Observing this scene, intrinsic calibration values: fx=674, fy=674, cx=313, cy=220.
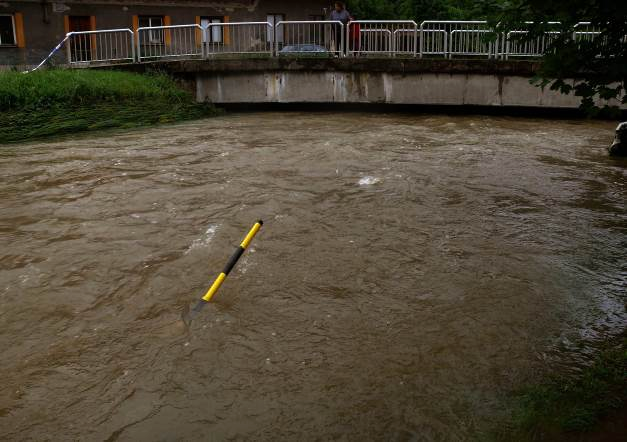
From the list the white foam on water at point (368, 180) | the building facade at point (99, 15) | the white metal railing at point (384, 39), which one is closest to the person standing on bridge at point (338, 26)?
the white metal railing at point (384, 39)

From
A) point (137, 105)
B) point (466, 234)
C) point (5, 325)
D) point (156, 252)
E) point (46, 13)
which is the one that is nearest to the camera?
point (5, 325)

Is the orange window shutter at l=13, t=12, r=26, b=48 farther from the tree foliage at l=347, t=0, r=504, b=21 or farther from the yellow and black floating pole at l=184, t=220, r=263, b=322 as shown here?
the yellow and black floating pole at l=184, t=220, r=263, b=322

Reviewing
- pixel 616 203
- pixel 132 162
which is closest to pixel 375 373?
pixel 616 203

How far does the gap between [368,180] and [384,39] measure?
8864mm

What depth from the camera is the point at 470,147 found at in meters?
13.4

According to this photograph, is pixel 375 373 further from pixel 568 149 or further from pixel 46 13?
pixel 46 13

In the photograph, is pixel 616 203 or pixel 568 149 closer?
pixel 616 203

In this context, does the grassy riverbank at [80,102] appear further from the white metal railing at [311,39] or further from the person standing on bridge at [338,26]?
the person standing on bridge at [338,26]

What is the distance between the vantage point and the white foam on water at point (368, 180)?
9988 millimetres

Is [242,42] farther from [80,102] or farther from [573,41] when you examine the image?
[573,41]

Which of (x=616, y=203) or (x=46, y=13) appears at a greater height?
(x=46, y=13)

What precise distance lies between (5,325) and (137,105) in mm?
11587

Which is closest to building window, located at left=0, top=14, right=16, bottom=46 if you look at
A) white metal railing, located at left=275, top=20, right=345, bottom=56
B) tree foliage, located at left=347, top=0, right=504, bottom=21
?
white metal railing, located at left=275, top=20, right=345, bottom=56

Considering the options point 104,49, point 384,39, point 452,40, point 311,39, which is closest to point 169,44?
point 104,49
